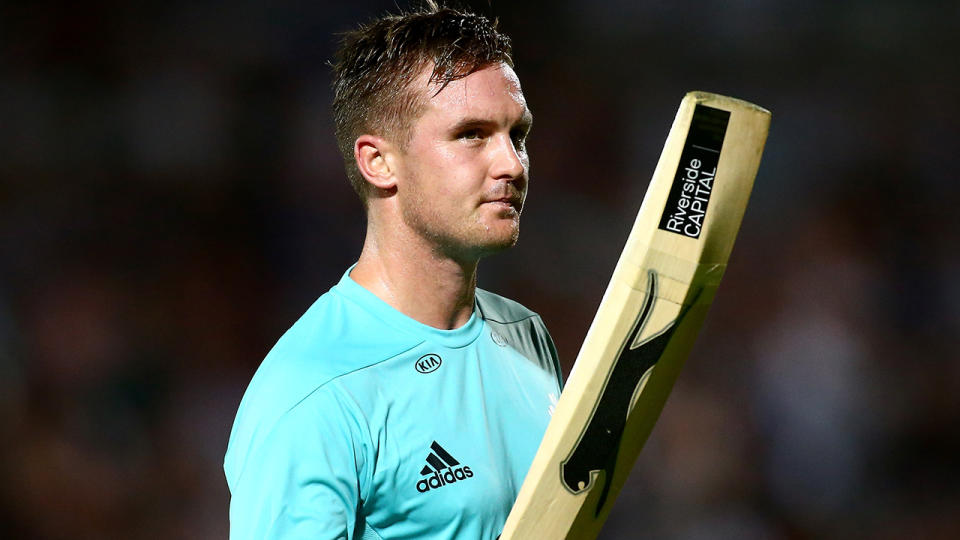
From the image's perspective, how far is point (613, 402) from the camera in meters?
1.50

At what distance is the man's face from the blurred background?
7.42 feet

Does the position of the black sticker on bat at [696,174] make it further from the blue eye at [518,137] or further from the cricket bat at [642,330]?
the blue eye at [518,137]

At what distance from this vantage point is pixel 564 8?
427cm

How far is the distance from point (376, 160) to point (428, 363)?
37 cm

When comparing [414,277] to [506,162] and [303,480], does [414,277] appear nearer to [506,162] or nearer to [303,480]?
[506,162]

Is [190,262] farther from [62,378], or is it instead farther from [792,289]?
[792,289]

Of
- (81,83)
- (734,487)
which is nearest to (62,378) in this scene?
(81,83)

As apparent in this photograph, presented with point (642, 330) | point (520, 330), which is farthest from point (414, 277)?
point (642, 330)

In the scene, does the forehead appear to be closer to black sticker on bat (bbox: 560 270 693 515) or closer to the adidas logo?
black sticker on bat (bbox: 560 270 693 515)

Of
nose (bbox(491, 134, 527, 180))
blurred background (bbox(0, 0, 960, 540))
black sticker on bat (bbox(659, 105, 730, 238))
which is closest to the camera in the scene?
black sticker on bat (bbox(659, 105, 730, 238))

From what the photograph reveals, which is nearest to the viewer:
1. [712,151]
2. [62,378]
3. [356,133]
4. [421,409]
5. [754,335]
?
[712,151]

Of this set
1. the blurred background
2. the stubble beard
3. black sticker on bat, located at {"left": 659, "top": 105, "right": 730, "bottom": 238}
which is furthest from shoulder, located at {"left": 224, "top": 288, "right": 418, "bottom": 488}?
the blurred background

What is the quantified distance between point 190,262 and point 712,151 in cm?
280

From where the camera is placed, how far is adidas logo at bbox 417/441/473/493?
1549 mm
